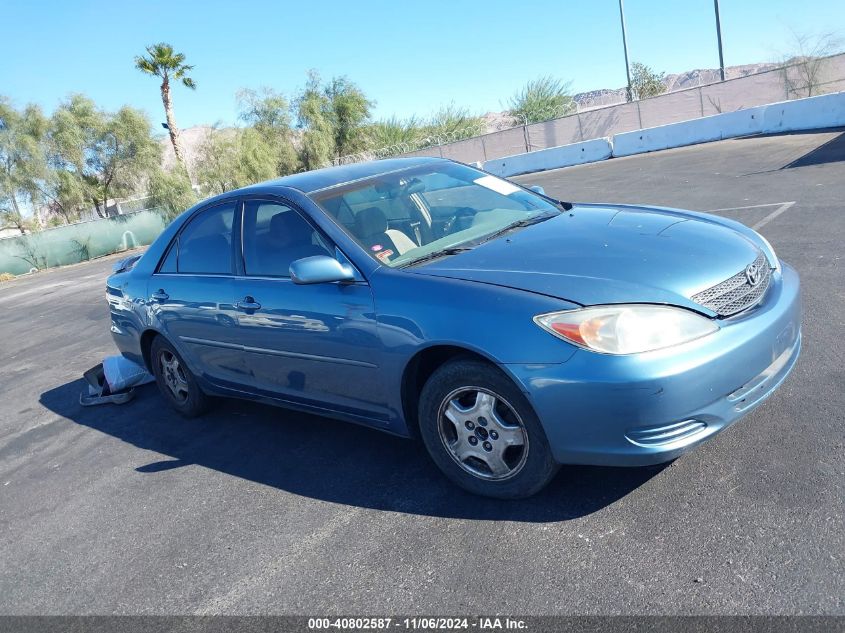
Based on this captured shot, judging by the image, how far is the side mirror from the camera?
367cm

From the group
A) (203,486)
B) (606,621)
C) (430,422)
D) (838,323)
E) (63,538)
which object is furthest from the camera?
(838,323)

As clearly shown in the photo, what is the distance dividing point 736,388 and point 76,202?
4383 centimetres

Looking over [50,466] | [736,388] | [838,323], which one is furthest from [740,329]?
[50,466]

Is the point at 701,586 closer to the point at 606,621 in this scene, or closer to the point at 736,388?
the point at 606,621

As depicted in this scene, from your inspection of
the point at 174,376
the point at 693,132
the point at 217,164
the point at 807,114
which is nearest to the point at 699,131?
the point at 693,132

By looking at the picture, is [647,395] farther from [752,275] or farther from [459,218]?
[459,218]

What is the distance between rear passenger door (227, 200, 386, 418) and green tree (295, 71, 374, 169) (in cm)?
4294

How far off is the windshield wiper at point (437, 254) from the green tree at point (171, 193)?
33.6 metres

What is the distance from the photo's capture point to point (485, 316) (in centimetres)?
313

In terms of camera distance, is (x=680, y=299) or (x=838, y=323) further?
(x=838, y=323)

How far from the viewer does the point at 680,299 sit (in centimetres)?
303

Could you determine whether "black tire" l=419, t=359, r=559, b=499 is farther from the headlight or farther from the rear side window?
the rear side window

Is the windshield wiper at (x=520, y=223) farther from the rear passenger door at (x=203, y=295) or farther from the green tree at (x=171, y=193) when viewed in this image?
the green tree at (x=171, y=193)

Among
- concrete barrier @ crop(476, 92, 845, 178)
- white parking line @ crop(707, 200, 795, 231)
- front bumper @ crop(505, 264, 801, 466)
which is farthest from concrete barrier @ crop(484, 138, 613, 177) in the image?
front bumper @ crop(505, 264, 801, 466)
